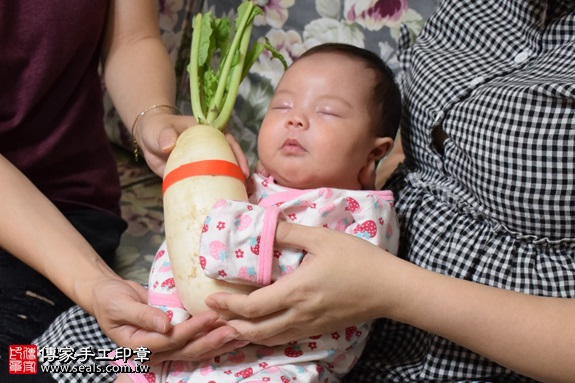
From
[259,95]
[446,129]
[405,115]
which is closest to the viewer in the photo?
[446,129]

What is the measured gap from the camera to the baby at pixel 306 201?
0.94 meters

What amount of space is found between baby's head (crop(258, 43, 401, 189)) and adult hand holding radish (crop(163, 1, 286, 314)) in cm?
8

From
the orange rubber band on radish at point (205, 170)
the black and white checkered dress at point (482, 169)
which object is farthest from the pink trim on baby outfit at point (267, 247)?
the black and white checkered dress at point (482, 169)

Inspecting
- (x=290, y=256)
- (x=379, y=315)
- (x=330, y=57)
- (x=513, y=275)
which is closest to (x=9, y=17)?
(x=330, y=57)

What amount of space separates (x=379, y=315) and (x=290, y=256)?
0.14 metres

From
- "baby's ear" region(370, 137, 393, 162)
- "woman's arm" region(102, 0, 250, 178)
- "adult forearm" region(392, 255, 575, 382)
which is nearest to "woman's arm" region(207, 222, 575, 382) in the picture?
"adult forearm" region(392, 255, 575, 382)

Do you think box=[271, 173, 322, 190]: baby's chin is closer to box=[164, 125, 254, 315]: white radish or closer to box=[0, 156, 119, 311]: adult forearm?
box=[164, 125, 254, 315]: white radish

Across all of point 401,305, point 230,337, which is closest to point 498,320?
point 401,305

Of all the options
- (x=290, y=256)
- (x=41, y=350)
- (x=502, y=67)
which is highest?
(x=502, y=67)

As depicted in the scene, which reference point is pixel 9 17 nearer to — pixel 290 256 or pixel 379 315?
pixel 290 256

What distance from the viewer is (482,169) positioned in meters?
1.04

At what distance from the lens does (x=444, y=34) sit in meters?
1.24

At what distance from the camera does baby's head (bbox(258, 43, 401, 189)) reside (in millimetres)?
1095

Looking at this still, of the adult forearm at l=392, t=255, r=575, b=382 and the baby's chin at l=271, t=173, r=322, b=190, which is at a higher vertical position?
the baby's chin at l=271, t=173, r=322, b=190
